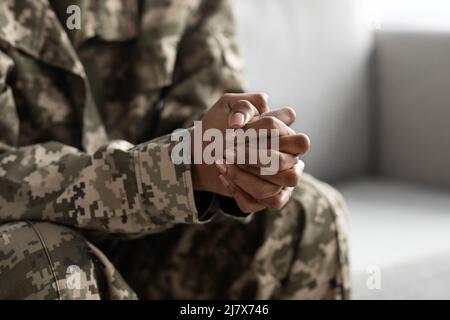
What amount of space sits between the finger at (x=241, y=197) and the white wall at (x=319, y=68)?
0.48 m

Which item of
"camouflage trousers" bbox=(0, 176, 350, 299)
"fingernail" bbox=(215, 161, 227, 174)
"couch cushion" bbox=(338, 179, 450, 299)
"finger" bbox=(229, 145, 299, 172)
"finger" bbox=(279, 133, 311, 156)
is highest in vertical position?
"finger" bbox=(279, 133, 311, 156)

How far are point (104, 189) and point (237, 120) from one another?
0.54 ft

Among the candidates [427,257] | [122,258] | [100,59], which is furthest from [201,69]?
[427,257]

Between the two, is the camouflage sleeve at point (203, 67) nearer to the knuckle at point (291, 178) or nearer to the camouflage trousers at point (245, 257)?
the camouflage trousers at point (245, 257)

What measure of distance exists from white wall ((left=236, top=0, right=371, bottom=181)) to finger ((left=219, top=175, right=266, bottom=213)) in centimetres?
48

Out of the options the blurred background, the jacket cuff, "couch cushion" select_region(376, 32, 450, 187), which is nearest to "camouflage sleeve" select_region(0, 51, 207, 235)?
the jacket cuff

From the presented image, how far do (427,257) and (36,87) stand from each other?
51cm

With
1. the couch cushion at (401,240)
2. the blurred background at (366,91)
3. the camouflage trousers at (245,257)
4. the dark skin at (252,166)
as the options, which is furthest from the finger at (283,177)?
the blurred background at (366,91)

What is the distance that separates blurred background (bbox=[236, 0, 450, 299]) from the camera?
1.19 metres

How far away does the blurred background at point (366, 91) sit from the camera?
119 centimetres

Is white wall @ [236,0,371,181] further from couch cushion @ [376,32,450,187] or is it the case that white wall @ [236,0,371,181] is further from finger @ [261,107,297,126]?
finger @ [261,107,297,126]

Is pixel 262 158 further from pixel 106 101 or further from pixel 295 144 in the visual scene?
pixel 106 101

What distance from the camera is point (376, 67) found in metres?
1.33

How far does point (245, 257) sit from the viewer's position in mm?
884
